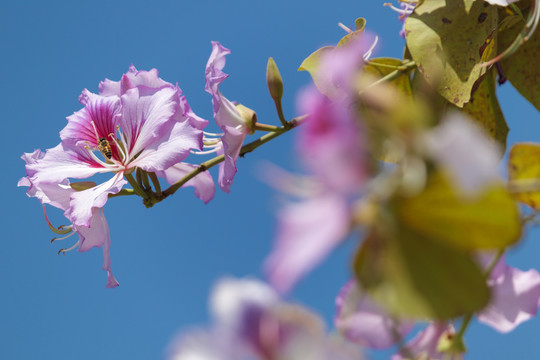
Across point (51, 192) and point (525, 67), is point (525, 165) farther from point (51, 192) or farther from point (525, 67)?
point (51, 192)

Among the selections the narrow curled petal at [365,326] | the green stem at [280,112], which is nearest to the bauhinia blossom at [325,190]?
the narrow curled petal at [365,326]

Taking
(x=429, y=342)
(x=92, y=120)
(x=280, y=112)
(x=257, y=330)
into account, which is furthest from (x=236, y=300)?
(x=92, y=120)

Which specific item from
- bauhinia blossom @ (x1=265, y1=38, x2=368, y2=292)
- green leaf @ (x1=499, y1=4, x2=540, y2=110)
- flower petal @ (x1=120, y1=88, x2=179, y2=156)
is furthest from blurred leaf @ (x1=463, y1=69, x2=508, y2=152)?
bauhinia blossom @ (x1=265, y1=38, x2=368, y2=292)

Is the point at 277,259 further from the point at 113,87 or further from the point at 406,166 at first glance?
the point at 113,87

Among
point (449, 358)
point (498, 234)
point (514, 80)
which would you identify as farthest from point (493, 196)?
point (514, 80)

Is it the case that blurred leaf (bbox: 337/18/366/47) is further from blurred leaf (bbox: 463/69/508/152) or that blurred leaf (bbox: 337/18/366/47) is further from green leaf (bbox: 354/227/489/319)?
green leaf (bbox: 354/227/489/319)
